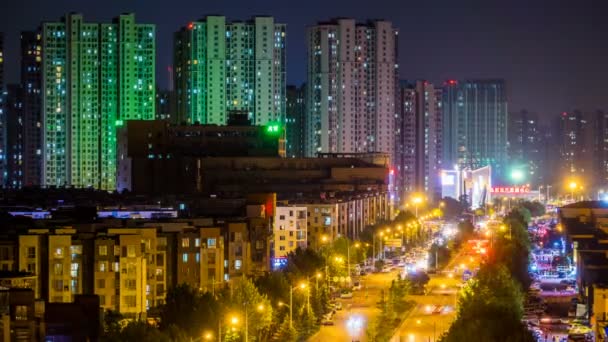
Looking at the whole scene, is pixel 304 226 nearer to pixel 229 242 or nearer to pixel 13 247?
pixel 229 242

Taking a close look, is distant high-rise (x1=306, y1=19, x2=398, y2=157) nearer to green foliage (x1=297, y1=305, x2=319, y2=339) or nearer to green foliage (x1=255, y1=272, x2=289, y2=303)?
green foliage (x1=255, y1=272, x2=289, y2=303)

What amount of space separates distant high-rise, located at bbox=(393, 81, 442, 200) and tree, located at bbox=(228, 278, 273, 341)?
46.1 m

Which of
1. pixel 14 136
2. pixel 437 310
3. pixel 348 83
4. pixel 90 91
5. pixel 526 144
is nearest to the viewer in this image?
pixel 437 310

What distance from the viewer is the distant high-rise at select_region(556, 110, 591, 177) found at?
3964 inches

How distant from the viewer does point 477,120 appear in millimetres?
98812

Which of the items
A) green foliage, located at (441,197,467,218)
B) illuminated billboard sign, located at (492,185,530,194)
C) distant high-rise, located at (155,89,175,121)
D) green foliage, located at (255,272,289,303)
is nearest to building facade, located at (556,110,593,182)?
illuminated billboard sign, located at (492,185,530,194)

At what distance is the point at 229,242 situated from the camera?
1264 inches

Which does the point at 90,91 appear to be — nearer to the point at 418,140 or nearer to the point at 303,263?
the point at 418,140

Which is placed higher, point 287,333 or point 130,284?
point 130,284

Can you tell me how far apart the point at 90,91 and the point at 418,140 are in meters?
19.9

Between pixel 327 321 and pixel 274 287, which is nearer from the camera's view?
pixel 274 287

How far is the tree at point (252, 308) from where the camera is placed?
24.0 meters

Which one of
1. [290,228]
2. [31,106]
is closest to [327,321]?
[290,228]

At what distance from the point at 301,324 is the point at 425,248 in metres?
23.9
